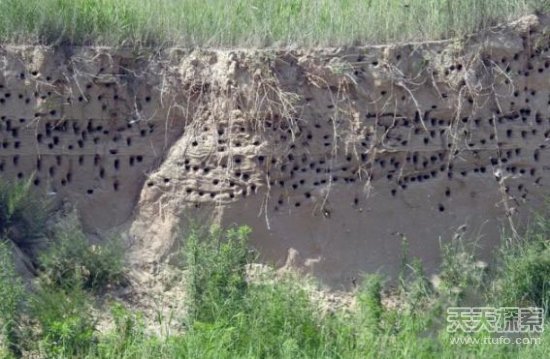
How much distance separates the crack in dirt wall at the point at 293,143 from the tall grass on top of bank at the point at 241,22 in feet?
0.52

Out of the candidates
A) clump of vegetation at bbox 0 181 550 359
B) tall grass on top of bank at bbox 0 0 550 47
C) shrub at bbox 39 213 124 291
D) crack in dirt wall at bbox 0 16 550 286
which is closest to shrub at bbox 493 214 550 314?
clump of vegetation at bbox 0 181 550 359

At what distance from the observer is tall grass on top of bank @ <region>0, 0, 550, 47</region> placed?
988 centimetres

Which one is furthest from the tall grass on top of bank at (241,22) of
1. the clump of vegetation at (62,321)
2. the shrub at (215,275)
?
the clump of vegetation at (62,321)

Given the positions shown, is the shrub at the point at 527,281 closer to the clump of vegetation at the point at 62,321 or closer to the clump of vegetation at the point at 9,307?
the clump of vegetation at the point at 62,321

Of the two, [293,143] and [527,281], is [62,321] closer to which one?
→ [293,143]

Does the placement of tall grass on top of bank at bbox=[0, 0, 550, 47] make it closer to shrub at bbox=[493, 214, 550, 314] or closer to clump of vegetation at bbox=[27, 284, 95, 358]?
shrub at bbox=[493, 214, 550, 314]

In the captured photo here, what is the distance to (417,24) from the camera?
33.2 ft

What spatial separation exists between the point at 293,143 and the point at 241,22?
1.11m

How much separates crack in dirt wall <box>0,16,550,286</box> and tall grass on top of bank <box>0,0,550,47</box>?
16 centimetres

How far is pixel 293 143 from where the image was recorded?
31.9ft

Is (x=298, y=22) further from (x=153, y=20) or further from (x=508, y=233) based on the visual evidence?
(x=508, y=233)

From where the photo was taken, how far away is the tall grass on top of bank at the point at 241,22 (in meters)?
9.88

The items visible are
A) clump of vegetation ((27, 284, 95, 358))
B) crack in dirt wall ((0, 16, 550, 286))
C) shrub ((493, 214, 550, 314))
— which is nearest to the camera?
clump of vegetation ((27, 284, 95, 358))

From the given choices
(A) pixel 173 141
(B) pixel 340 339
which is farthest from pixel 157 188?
(B) pixel 340 339
